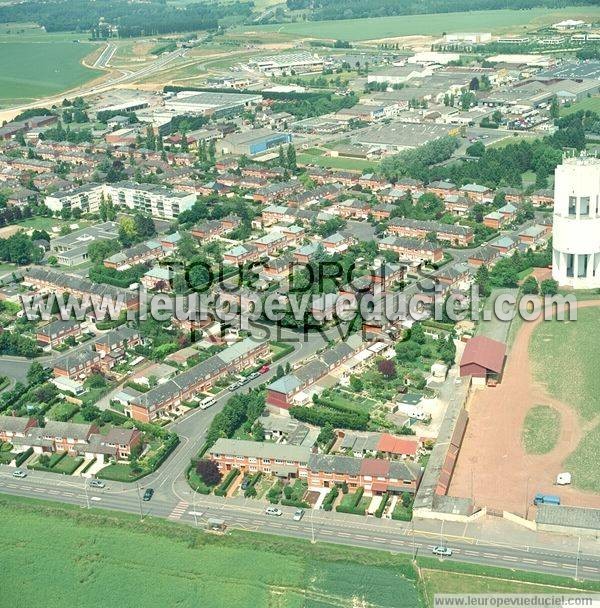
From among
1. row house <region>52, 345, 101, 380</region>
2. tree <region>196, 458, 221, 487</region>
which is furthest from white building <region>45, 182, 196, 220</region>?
tree <region>196, 458, 221, 487</region>

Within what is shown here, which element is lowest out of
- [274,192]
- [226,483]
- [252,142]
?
[226,483]

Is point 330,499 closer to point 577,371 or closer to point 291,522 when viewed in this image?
point 291,522

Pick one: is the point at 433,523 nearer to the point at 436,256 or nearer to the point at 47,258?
the point at 436,256

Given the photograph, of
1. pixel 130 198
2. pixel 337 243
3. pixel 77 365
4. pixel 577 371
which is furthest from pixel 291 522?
pixel 130 198

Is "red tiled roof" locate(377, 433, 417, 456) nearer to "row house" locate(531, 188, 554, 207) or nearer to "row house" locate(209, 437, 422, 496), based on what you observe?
"row house" locate(209, 437, 422, 496)

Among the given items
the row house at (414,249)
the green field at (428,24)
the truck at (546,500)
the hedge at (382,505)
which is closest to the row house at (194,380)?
the hedge at (382,505)

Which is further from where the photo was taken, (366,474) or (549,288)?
(549,288)
